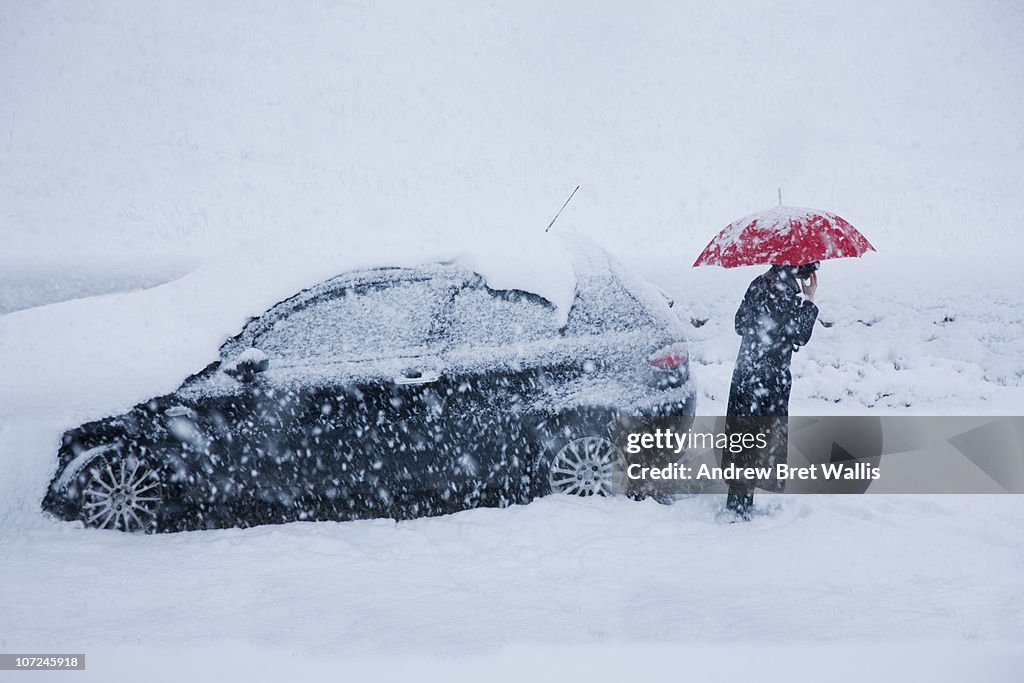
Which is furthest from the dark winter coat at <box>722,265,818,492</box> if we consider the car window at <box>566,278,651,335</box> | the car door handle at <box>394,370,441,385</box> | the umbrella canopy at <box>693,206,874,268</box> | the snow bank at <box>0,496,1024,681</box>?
the car door handle at <box>394,370,441,385</box>

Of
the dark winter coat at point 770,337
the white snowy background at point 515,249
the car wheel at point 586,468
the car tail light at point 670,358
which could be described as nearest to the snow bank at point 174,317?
the white snowy background at point 515,249

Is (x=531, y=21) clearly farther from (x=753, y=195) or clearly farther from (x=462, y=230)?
(x=462, y=230)

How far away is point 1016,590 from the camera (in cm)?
320

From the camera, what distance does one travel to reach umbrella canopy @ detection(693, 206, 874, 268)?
363 cm

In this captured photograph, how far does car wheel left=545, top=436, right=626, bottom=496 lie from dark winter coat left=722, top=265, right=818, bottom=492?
26.5 inches

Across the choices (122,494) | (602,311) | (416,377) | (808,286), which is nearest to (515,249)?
(602,311)

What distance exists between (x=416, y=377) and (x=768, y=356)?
2.06 metres

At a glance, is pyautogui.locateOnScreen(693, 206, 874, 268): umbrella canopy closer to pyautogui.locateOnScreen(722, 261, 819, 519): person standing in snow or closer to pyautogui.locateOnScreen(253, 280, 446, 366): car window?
pyautogui.locateOnScreen(722, 261, 819, 519): person standing in snow

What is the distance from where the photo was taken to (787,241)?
366 centimetres

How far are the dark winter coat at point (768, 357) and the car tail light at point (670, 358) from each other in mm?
338

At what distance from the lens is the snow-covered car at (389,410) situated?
386 centimetres

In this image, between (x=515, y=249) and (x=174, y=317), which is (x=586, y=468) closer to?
(x=515, y=249)

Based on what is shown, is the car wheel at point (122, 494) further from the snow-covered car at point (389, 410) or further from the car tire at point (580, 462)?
the car tire at point (580, 462)

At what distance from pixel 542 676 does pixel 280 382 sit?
221cm
